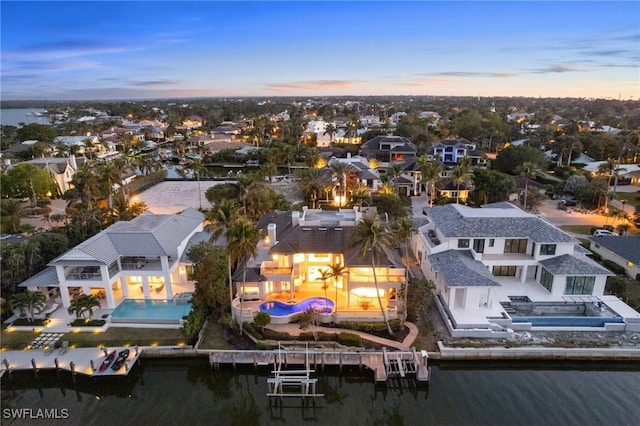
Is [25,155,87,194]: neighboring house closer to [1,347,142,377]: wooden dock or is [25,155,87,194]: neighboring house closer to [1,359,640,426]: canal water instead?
[1,347,142,377]: wooden dock

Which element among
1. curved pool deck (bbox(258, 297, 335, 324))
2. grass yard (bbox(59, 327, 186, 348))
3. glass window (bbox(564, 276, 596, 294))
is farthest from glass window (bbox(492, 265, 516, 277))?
grass yard (bbox(59, 327, 186, 348))

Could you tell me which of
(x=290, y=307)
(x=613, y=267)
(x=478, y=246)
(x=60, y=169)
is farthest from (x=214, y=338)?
(x=60, y=169)

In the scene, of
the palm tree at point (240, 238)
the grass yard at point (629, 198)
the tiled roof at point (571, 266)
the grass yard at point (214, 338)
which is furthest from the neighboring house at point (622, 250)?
the grass yard at point (214, 338)

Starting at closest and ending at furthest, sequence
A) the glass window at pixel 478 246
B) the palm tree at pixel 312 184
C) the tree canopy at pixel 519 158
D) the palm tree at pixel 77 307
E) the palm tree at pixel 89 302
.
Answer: the palm tree at pixel 77 307
the palm tree at pixel 89 302
the glass window at pixel 478 246
the palm tree at pixel 312 184
the tree canopy at pixel 519 158

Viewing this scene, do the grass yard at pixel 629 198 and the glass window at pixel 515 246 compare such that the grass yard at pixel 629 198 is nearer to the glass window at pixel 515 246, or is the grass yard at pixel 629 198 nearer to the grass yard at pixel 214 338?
the glass window at pixel 515 246

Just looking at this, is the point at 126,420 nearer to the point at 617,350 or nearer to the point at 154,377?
the point at 154,377
